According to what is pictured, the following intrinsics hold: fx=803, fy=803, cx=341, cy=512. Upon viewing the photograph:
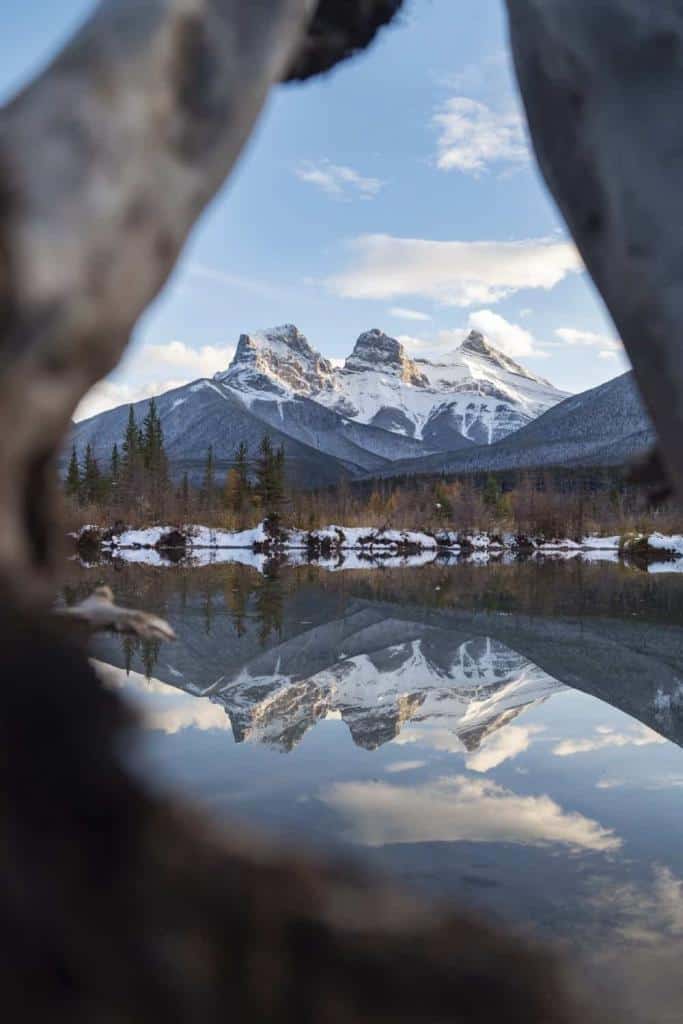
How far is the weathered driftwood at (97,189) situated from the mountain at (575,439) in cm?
11852

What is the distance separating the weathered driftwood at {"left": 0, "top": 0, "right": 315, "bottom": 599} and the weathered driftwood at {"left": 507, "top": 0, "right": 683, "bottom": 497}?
0.70 m

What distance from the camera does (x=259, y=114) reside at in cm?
145

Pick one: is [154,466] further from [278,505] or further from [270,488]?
[278,505]

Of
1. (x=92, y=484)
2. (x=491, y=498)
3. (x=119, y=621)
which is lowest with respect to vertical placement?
(x=119, y=621)

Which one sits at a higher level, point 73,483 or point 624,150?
point 73,483

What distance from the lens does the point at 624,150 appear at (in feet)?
5.42

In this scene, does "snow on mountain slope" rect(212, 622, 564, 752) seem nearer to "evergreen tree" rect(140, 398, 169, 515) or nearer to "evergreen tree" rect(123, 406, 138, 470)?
"evergreen tree" rect(140, 398, 169, 515)

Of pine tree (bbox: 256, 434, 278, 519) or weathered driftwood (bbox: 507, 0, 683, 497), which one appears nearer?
weathered driftwood (bbox: 507, 0, 683, 497)

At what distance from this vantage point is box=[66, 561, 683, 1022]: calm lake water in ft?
10.3

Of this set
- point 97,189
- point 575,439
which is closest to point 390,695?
point 97,189

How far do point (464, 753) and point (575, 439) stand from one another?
137m

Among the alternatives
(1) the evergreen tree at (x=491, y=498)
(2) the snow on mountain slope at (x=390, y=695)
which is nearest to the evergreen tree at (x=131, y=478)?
(1) the evergreen tree at (x=491, y=498)

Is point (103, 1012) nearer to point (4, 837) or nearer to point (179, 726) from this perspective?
point (4, 837)

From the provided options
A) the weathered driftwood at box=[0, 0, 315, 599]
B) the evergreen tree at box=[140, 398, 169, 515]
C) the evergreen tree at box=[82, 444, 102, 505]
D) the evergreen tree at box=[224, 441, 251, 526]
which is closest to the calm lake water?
the weathered driftwood at box=[0, 0, 315, 599]
